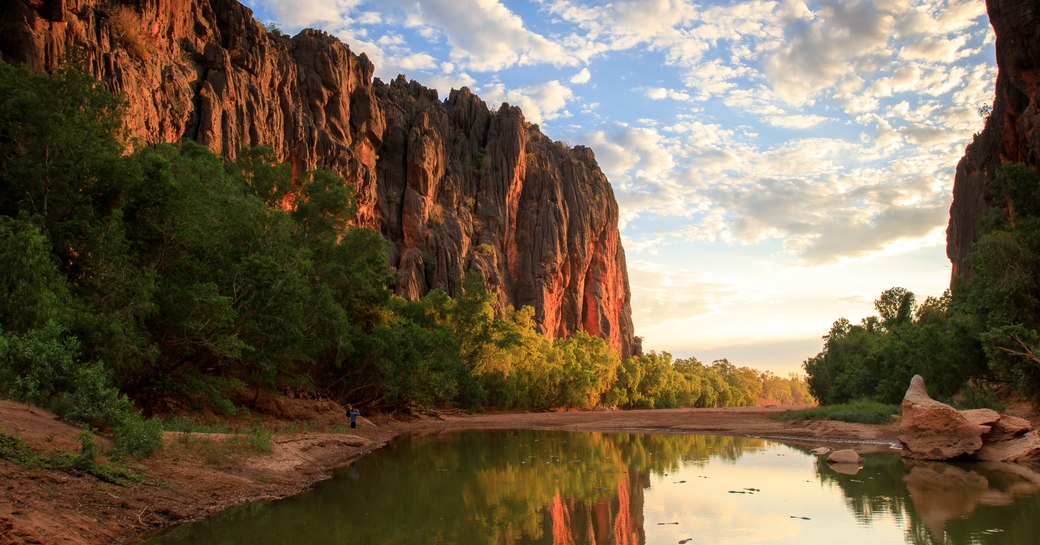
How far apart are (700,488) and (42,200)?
19107 millimetres

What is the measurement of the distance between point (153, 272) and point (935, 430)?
24.9 metres

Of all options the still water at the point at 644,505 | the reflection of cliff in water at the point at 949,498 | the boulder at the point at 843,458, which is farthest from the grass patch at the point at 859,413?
the reflection of cliff in water at the point at 949,498

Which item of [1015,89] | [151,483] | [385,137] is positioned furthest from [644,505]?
[385,137]

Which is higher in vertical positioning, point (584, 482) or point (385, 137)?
point (385, 137)

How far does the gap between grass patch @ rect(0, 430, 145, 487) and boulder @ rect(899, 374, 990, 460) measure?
22780 mm

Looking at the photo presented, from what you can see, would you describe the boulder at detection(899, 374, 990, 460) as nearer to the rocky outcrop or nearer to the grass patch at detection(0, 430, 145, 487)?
the grass patch at detection(0, 430, 145, 487)

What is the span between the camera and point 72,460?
35.5 ft

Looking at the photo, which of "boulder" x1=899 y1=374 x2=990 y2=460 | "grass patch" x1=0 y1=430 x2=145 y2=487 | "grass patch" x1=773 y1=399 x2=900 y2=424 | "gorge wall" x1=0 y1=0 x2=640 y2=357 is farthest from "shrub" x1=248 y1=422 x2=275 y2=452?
"grass patch" x1=773 y1=399 x2=900 y2=424

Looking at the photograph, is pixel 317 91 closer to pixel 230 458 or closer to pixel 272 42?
pixel 272 42

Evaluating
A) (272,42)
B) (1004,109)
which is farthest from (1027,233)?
(272,42)

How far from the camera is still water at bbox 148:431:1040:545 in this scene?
11320 mm

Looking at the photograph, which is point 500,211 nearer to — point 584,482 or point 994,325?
point 994,325

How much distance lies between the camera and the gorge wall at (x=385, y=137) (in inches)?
1697

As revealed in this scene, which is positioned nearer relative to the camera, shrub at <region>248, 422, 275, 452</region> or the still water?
the still water
